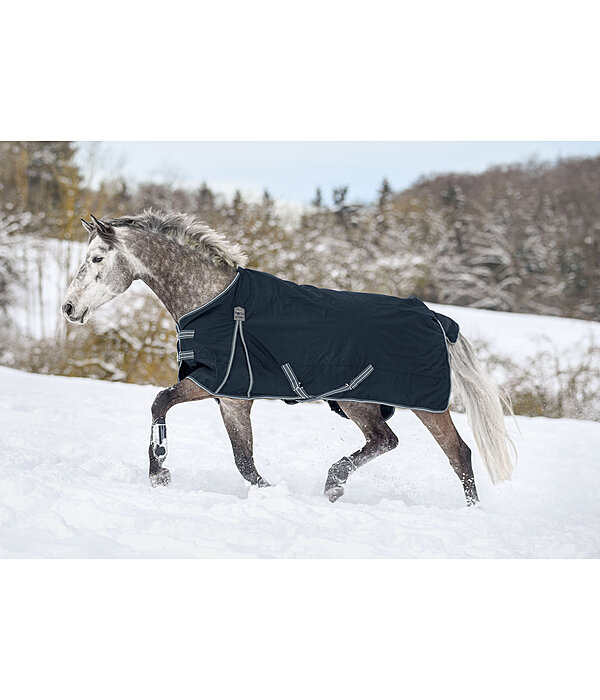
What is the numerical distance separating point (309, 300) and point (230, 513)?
1.22 meters

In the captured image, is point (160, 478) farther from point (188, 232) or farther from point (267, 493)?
point (188, 232)

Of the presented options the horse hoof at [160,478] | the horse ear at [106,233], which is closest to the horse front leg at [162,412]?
the horse hoof at [160,478]

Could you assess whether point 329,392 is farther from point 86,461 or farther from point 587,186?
point 587,186

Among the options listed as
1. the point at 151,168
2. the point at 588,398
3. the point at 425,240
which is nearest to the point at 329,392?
the point at 588,398

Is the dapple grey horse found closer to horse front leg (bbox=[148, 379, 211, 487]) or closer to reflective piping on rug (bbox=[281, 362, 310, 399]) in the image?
horse front leg (bbox=[148, 379, 211, 487])

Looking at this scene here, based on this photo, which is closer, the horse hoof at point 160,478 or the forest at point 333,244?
the horse hoof at point 160,478

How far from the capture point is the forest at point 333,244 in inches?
332

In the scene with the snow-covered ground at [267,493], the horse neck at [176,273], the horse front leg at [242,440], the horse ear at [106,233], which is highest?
the horse ear at [106,233]

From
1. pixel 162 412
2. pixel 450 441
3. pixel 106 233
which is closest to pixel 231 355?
pixel 162 412

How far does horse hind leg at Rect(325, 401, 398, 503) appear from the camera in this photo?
3.59m

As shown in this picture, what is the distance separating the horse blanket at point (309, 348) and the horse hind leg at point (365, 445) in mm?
153

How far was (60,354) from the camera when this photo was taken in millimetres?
8492

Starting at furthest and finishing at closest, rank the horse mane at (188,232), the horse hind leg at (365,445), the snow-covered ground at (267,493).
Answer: the horse hind leg at (365,445), the horse mane at (188,232), the snow-covered ground at (267,493)

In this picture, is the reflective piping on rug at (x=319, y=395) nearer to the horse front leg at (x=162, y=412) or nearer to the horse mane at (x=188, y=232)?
the horse front leg at (x=162, y=412)
